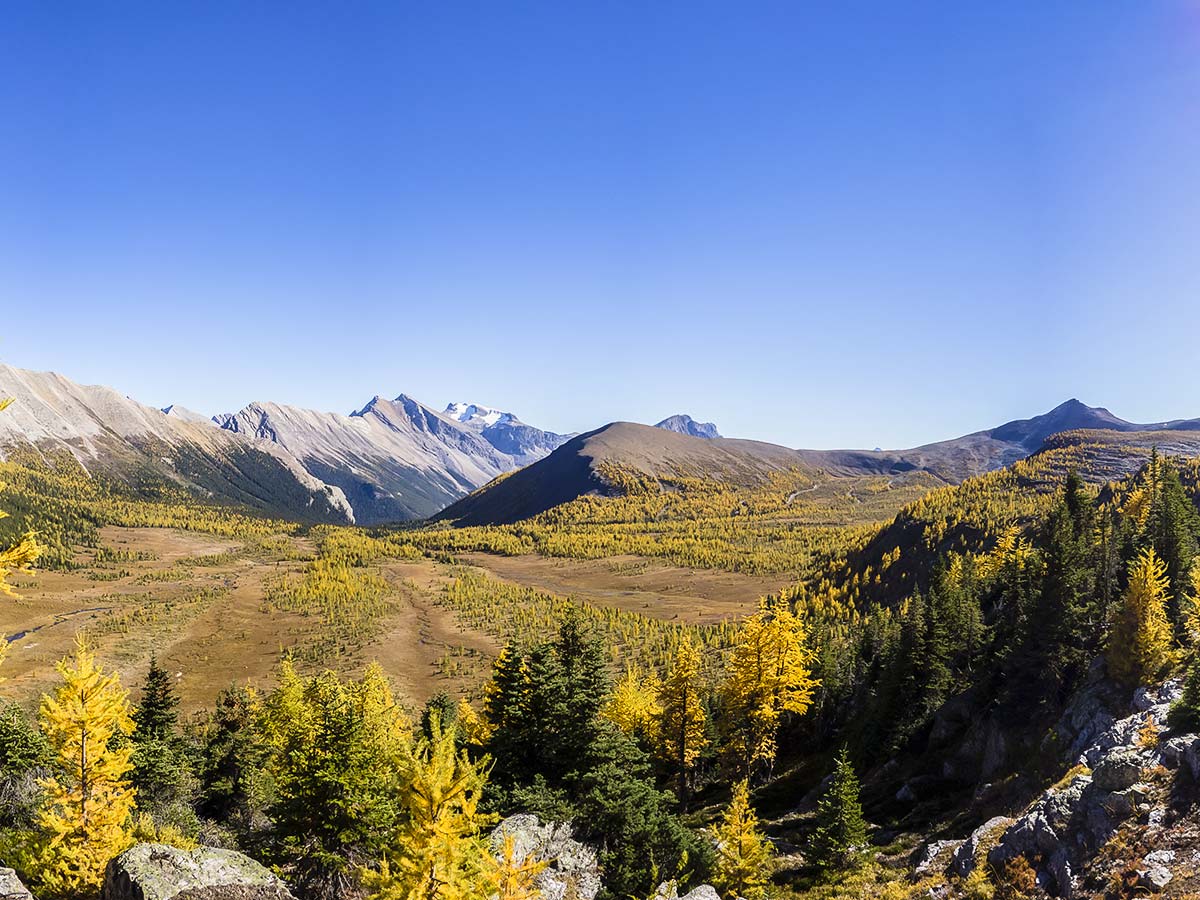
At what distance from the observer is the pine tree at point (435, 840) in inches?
654

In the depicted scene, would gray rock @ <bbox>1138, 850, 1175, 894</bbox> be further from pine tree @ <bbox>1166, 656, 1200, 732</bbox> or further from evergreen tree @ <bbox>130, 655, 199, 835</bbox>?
evergreen tree @ <bbox>130, 655, 199, 835</bbox>

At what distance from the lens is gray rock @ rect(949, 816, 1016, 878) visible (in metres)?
26.2

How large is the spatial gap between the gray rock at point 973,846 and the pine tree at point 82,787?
34.9 meters

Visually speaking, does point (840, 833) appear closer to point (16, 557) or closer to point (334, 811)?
point (334, 811)

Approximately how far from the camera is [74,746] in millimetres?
24438

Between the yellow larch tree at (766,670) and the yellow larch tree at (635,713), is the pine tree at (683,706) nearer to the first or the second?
the yellow larch tree at (766,670)

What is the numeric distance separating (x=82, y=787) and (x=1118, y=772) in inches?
1643

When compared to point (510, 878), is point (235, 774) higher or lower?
lower

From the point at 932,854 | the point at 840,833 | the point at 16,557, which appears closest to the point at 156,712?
the point at 16,557

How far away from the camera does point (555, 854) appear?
2753cm

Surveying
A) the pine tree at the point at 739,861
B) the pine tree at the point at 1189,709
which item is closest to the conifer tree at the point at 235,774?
the pine tree at the point at 739,861

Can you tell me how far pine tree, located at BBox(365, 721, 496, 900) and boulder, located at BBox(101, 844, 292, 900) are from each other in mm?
5608

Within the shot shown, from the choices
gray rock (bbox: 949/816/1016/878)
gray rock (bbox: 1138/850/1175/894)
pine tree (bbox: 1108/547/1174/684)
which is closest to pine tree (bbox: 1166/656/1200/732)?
pine tree (bbox: 1108/547/1174/684)

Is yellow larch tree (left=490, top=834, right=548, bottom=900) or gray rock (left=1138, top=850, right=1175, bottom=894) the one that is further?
gray rock (left=1138, top=850, right=1175, bottom=894)
